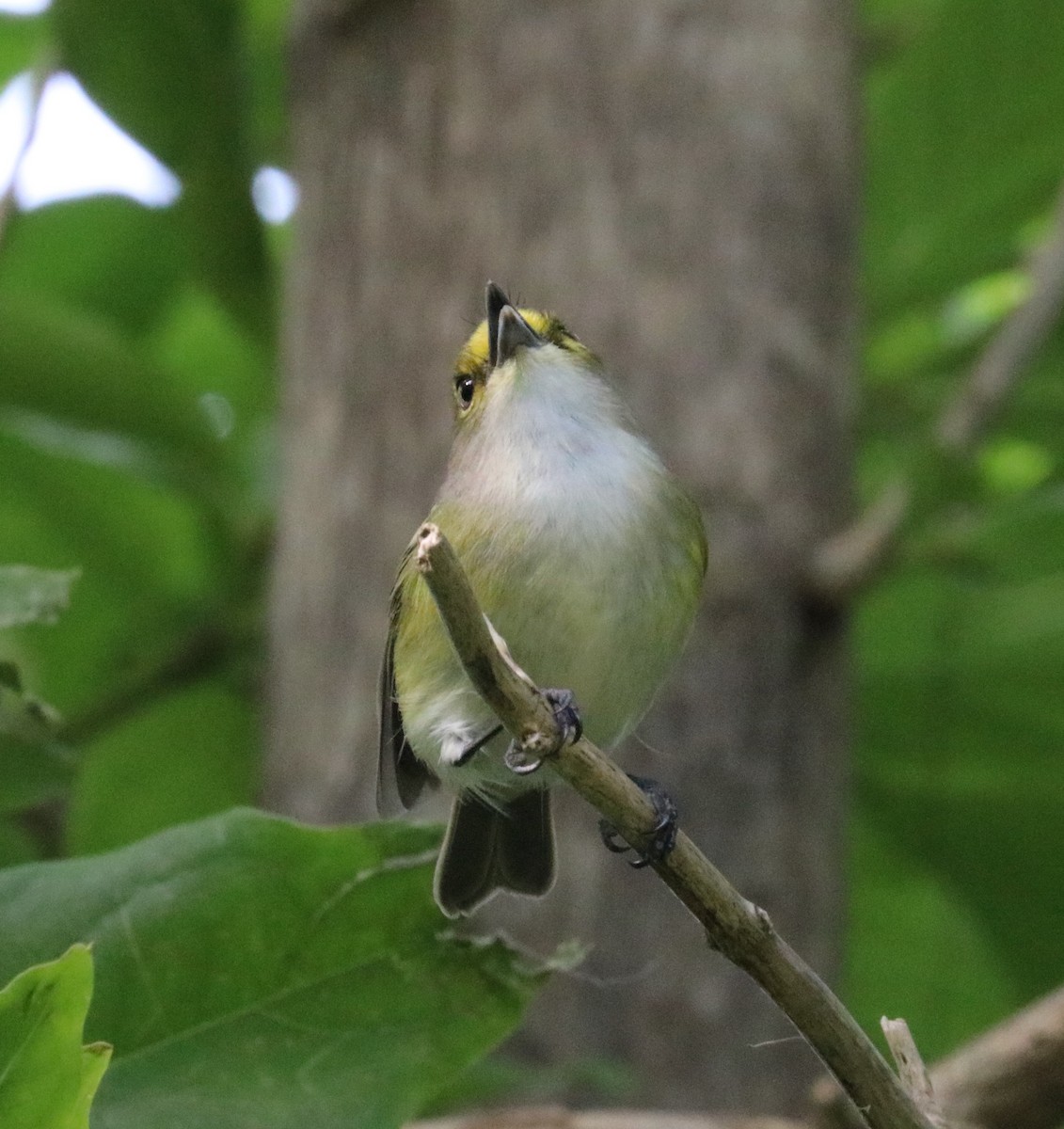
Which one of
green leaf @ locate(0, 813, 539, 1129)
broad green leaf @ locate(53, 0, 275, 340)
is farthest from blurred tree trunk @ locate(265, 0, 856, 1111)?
green leaf @ locate(0, 813, 539, 1129)

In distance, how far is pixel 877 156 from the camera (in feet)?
12.0

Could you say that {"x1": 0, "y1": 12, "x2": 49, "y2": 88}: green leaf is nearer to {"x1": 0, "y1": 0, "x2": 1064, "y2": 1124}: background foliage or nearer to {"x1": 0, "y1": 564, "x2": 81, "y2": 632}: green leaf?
{"x1": 0, "y1": 0, "x2": 1064, "y2": 1124}: background foliage

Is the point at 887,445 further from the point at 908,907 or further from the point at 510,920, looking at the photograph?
the point at 510,920

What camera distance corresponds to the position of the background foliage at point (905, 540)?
3053 mm

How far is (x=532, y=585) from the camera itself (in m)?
1.97

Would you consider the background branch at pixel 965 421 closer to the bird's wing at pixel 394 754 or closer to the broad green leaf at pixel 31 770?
the bird's wing at pixel 394 754

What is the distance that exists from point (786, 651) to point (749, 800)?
25cm

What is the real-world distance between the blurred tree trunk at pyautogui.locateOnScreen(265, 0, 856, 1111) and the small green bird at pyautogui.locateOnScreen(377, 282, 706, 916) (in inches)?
16.0

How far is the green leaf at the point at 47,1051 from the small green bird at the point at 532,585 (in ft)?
2.00

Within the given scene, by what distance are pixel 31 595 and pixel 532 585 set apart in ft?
1.88

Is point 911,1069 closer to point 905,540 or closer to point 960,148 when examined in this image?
point 905,540

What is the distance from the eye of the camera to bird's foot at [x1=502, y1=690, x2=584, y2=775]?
1359 mm

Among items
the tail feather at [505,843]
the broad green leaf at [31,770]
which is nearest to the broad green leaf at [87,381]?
the tail feather at [505,843]

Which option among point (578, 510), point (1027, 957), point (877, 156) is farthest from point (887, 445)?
point (578, 510)
